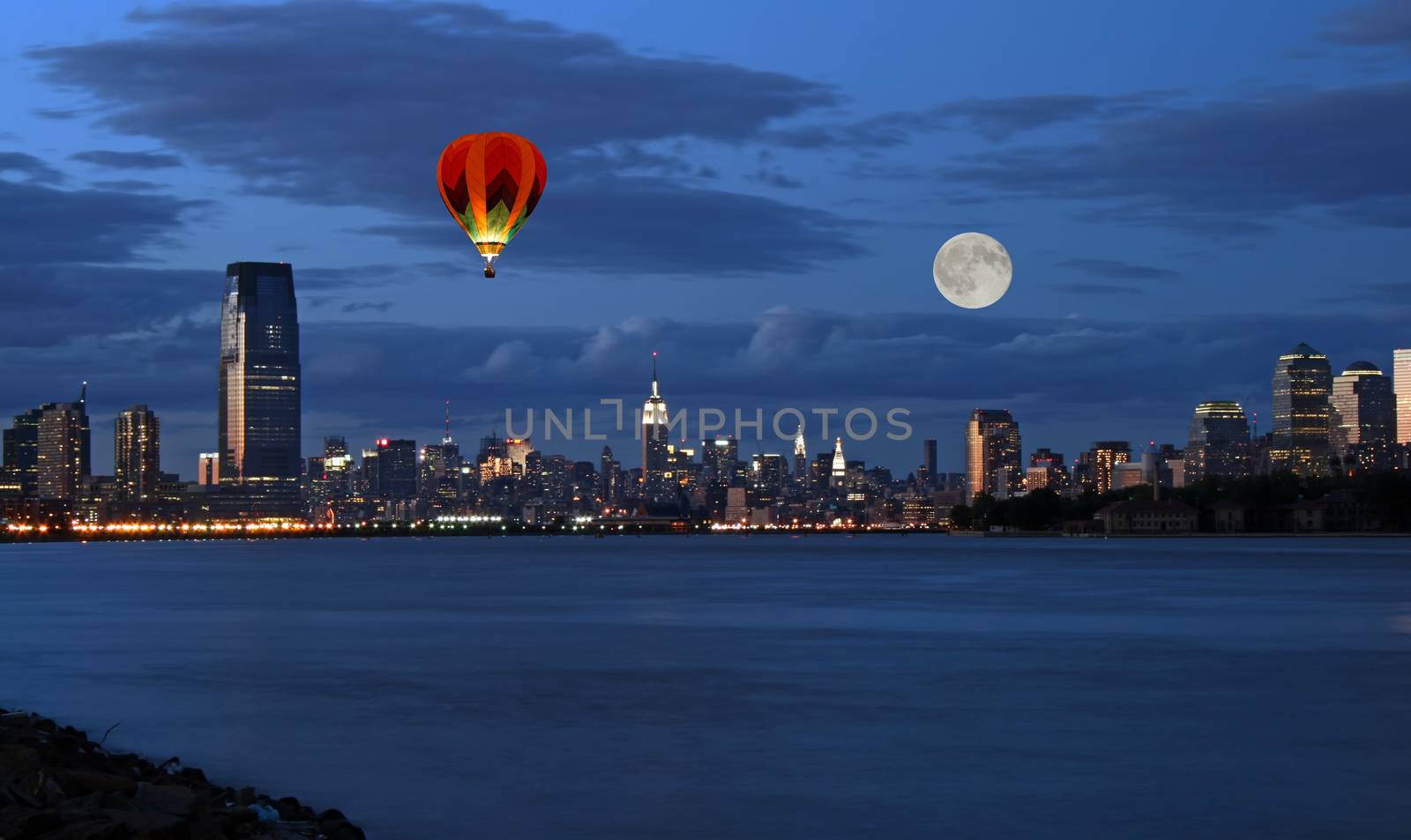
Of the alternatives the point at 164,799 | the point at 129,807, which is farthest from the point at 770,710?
the point at 129,807

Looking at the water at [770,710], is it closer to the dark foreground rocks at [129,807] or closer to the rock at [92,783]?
the dark foreground rocks at [129,807]

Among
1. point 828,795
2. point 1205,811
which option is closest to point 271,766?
point 828,795

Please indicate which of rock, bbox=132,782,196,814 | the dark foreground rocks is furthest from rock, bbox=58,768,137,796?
rock, bbox=132,782,196,814

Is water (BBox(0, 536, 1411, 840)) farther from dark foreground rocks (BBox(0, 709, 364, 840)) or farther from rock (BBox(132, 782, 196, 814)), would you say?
rock (BBox(132, 782, 196, 814))

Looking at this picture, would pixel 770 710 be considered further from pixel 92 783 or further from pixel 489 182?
pixel 489 182

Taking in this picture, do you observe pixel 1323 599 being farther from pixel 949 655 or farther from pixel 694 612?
pixel 949 655

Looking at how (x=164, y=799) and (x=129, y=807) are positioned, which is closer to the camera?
(x=129, y=807)
